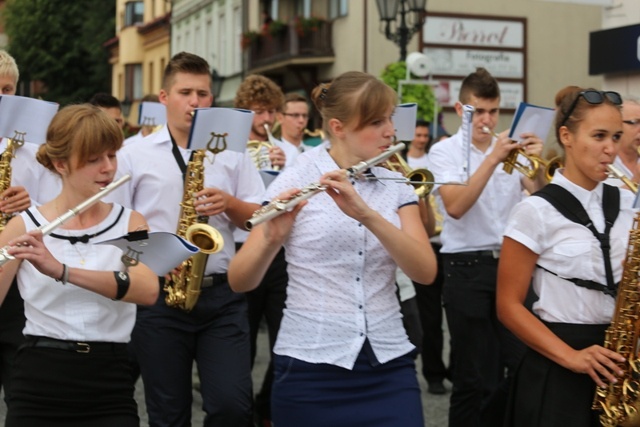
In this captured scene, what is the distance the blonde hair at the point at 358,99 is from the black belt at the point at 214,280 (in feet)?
4.66

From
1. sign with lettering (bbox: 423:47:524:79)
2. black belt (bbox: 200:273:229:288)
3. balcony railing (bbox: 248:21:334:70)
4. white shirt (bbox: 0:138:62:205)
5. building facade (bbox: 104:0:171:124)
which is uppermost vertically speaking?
building facade (bbox: 104:0:171:124)

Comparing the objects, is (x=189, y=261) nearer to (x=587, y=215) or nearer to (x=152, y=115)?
(x=587, y=215)

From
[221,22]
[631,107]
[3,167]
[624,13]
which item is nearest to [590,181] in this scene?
[631,107]

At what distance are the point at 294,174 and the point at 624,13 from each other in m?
6.58

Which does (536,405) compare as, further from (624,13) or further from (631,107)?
(624,13)

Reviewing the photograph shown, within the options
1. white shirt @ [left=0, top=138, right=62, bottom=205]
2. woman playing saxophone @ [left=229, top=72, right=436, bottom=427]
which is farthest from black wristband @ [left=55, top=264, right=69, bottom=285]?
white shirt @ [left=0, top=138, right=62, bottom=205]

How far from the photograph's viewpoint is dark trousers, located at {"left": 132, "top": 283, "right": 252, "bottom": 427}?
5160 millimetres

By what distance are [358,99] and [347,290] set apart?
0.69 metres

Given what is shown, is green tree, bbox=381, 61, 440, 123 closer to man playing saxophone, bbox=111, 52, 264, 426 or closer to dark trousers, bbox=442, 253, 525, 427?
dark trousers, bbox=442, 253, 525, 427

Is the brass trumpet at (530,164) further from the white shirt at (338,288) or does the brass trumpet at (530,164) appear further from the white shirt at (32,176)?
the white shirt at (32,176)

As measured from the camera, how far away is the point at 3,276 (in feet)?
13.8

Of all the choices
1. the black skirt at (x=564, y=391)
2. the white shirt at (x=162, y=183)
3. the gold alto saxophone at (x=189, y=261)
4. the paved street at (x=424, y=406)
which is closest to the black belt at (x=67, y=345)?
the gold alto saxophone at (x=189, y=261)

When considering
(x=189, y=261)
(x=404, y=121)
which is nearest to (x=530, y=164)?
(x=404, y=121)

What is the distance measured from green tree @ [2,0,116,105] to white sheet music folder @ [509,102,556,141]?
4798 centimetres
